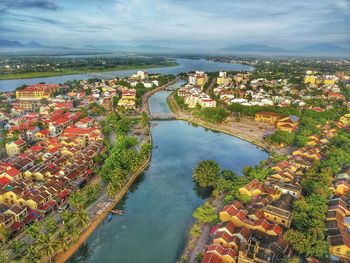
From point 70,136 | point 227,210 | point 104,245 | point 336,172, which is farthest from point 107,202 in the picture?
point 336,172

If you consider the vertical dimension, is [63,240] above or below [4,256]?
above

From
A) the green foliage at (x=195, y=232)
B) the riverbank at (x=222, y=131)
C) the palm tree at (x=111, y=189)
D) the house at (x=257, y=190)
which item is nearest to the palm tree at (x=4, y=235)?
the palm tree at (x=111, y=189)

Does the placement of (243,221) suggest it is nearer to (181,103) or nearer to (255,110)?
(255,110)

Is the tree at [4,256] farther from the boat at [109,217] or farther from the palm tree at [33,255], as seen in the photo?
the boat at [109,217]

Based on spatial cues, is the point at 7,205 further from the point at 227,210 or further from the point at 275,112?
the point at 275,112

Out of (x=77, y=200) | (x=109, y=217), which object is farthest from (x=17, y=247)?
(x=109, y=217)

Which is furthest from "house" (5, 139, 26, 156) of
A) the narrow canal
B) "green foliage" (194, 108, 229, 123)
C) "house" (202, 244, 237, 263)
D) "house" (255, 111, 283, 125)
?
"house" (255, 111, 283, 125)
